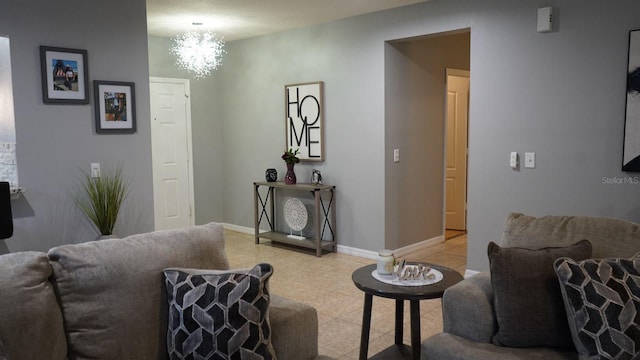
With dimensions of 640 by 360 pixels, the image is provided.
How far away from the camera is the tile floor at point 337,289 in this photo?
133 inches

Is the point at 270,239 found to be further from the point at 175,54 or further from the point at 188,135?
the point at 175,54

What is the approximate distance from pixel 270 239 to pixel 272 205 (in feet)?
1.57

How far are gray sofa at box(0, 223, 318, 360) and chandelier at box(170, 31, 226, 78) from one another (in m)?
3.99

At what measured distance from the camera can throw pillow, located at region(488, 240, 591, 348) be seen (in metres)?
2.05

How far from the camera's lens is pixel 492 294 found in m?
2.25

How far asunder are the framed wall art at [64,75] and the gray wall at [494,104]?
2658 mm

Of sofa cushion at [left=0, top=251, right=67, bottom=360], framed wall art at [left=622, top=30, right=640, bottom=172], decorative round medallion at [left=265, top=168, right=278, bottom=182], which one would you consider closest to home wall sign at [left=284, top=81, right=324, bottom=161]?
decorative round medallion at [left=265, top=168, right=278, bottom=182]

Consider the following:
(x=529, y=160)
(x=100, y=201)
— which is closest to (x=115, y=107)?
(x=100, y=201)

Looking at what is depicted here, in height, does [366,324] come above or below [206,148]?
below

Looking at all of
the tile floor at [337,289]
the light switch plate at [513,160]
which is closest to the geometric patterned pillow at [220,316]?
the tile floor at [337,289]

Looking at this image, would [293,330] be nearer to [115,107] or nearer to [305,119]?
[115,107]

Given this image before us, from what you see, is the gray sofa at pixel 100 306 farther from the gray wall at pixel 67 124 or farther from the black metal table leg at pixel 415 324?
the gray wall at pixel 67 124

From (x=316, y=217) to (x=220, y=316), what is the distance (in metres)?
3.64

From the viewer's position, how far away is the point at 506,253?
2133 mm
